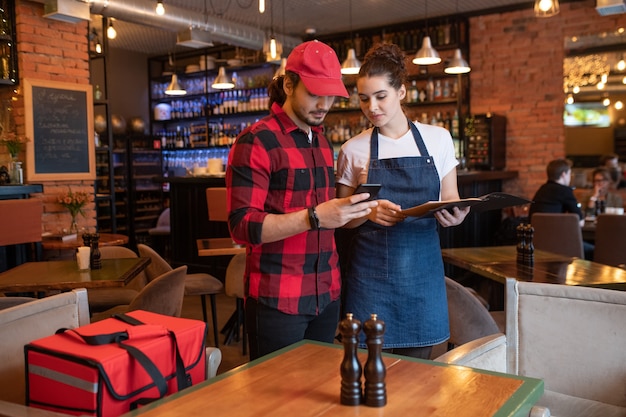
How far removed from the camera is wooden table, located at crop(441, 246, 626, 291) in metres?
2.83

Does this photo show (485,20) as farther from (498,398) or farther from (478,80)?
(498,398)

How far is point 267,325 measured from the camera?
1.96 m

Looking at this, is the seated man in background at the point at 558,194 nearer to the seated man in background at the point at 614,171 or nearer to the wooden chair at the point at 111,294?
the seated man in background at the point at 614,171

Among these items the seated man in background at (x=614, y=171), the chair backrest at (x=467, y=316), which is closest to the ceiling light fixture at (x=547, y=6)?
the seated man in background at (x=614, y=171)

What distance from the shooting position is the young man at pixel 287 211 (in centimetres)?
189

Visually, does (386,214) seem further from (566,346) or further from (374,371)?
(374,371)

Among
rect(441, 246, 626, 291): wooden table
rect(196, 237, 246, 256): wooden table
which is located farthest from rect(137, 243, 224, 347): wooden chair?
rect(441, 246, 626, 291): wooden table

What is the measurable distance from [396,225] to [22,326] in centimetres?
124

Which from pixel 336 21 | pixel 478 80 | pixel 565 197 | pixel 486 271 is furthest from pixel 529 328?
pixel 336 21

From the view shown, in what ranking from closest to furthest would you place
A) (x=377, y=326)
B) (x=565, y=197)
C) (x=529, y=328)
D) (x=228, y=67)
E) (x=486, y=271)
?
1. (x=377, y=326)
2. (x=529, y=328)
3. (x=486, y=271)
4. (x=565, y=197)
5. (x=228, y=67)

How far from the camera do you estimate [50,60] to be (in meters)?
6.58

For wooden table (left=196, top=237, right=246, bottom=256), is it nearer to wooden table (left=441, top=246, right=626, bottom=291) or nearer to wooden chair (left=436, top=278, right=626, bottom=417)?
wooden table (left=441, top=246, right=626, bottom=291)

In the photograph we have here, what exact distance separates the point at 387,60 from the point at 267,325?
100 centimetres

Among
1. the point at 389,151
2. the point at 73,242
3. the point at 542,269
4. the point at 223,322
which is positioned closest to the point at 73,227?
the point at 73,242
